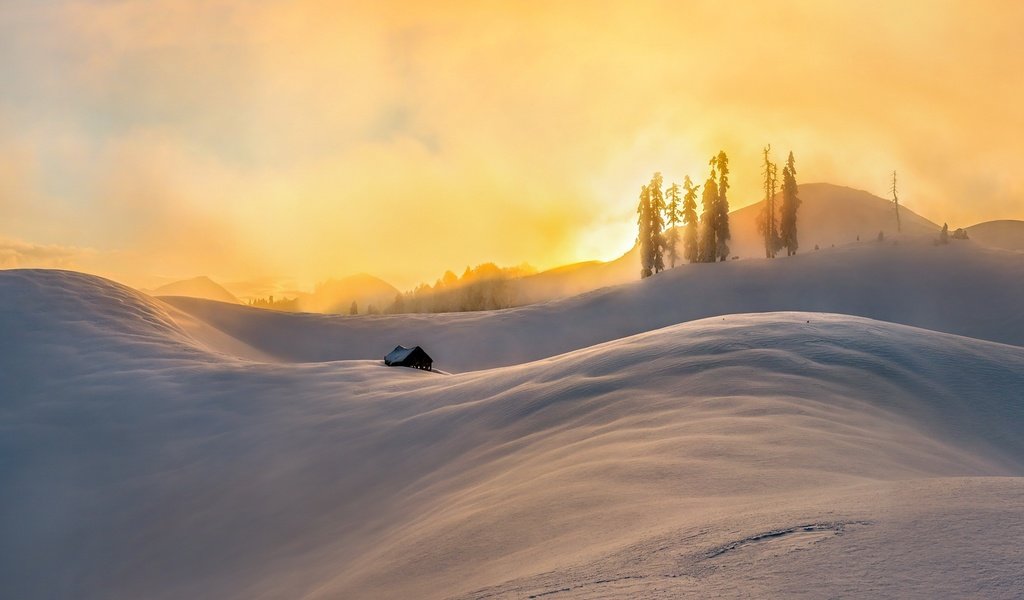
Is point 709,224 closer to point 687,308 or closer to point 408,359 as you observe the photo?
point 687,308

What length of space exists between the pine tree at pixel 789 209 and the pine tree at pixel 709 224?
824 centimetres

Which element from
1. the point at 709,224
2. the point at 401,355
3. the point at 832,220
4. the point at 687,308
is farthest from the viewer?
the point at 832,220

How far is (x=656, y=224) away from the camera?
249ft

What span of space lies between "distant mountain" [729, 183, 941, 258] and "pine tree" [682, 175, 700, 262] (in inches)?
2878

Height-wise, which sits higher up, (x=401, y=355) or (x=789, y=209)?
(x=789, y=209)

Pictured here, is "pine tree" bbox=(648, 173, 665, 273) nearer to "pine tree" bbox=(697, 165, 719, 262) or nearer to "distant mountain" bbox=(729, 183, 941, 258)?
"pine tree" bbox=(697, 165, 719, 262)

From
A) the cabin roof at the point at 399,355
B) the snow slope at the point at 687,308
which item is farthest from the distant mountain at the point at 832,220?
the cabin roof at the point at 399,355

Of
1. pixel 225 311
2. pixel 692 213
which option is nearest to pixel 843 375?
pixel 225 311

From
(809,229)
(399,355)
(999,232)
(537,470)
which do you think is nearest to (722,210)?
(399,355)

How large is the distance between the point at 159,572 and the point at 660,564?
1359cm

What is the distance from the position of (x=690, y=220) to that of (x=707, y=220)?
3568 mm

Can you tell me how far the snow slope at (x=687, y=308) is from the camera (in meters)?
54.6

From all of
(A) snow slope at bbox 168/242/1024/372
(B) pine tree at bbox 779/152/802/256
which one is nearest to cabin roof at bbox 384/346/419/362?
Answer: (A) snow slope at bbox 168/242/1024/372

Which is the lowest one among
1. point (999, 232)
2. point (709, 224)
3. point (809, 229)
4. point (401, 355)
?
point (401, 355)
